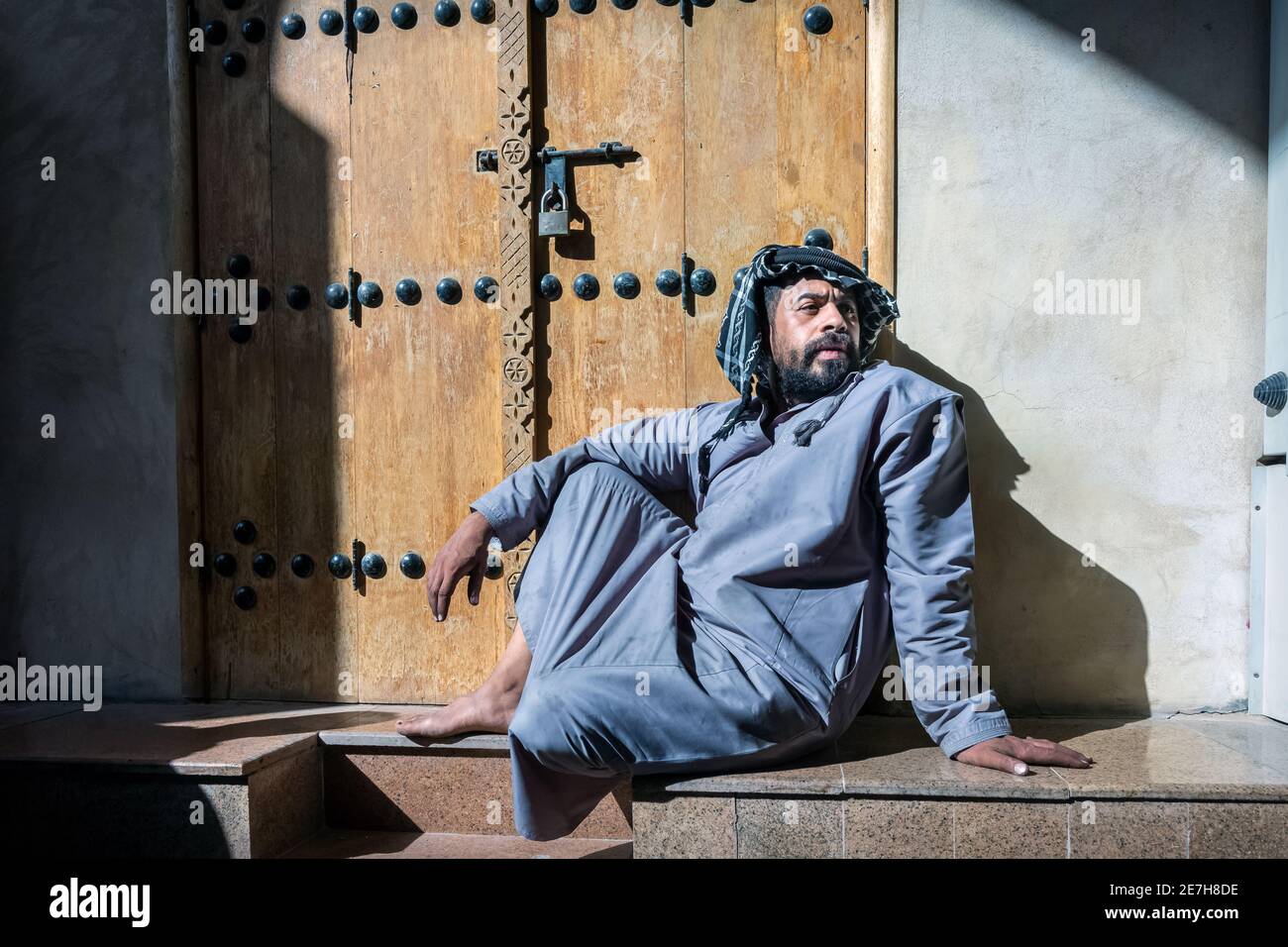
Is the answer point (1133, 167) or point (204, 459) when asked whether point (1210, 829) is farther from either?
point (204, 459)

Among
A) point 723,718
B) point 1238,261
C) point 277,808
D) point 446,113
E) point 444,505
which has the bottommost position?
point 277,808

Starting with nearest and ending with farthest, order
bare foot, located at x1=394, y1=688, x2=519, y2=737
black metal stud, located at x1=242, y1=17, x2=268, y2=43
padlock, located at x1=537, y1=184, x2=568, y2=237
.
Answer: bare foot, located at x1=394, y1=688, x2=519, y2=737 → padlock, located at x1=537, y1=184, x2=568, y2=237 → black metal stud, located at x1=242, y1=17, x2=268, y2=43

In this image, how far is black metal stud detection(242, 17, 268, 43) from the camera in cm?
292

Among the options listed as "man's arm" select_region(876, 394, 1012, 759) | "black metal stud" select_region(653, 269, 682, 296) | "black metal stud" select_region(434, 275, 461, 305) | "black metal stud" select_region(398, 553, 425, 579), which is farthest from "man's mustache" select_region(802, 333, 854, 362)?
"black metal stud" select_region(398, 553, 425, 579)

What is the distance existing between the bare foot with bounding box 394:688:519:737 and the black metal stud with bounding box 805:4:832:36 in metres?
1.94

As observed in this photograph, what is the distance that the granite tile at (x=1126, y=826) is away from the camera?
1.91 metres

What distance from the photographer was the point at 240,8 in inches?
116

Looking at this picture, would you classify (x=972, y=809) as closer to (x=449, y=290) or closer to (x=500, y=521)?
(x=500, y=521)

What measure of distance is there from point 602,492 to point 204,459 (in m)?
1.41

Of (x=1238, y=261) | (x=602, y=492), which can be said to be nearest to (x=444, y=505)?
(x=602, y=492)

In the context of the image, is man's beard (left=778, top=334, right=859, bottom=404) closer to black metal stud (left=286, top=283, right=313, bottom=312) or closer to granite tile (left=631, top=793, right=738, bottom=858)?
granite tile (left=631, top=793, right=738, bottom=858)

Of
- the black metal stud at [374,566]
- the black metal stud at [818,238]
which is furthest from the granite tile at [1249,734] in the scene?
the black metal stud at [374,566]

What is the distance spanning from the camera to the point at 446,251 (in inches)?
112

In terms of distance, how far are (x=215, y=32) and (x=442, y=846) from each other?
2.47 m
